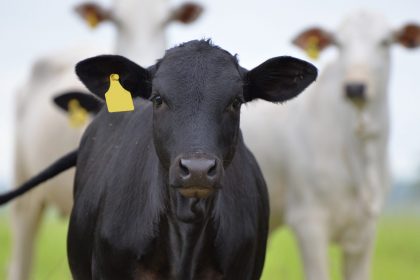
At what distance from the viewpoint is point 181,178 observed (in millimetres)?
4613

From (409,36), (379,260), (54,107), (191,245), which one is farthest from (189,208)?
(379,260)

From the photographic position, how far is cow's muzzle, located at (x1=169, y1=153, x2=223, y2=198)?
15.0ft

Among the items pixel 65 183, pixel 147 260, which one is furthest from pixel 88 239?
pixel 65 183

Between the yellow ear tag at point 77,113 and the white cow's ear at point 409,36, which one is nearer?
the yellow ear tag at point 77,113

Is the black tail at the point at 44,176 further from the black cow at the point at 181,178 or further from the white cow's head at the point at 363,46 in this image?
the white cow's head at the point at 363,46

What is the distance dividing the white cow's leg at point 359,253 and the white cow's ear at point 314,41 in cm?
162

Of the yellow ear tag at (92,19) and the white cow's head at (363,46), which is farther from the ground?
the yellow ear tag at (92,19)

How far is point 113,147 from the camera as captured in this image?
587 cm


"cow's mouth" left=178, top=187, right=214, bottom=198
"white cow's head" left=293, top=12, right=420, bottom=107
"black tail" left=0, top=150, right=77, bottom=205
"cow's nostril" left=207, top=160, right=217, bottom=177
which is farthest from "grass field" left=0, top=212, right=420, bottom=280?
"cow's nostril" left=207, top=160, right=217, bottom=177

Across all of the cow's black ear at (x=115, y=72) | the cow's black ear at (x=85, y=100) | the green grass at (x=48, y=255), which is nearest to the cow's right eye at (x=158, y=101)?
the cow's black ear at (x=115, y=72)

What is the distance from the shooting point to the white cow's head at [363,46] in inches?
360

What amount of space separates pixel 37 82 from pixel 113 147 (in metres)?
5.80

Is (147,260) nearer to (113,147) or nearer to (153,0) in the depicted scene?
(113,147)

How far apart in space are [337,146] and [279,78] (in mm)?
4243
